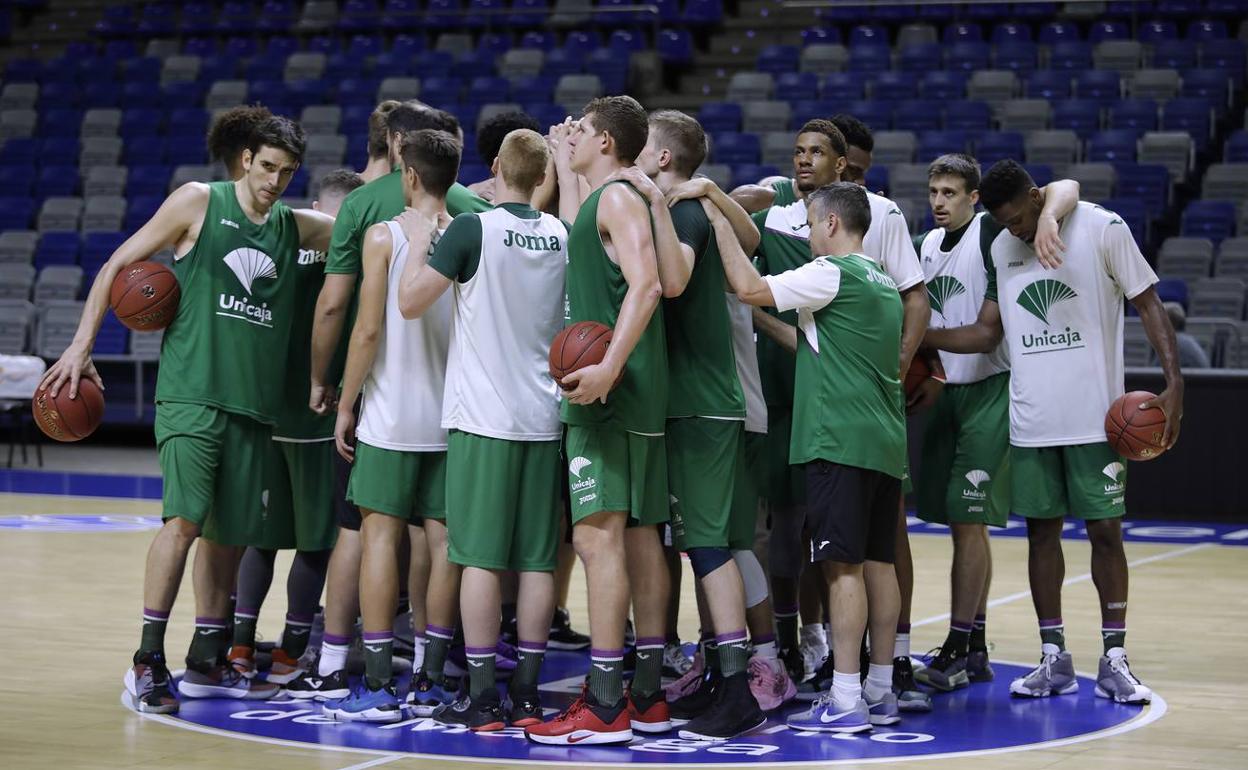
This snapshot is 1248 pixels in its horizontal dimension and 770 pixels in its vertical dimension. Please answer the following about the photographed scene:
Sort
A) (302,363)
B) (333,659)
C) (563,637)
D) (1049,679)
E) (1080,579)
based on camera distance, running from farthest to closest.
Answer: (1080,579) → (563,637) → (302,363) → (1049,679) → (333,659)

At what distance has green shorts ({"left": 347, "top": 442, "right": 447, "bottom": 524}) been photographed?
5.43 m

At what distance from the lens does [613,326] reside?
5.13 meters

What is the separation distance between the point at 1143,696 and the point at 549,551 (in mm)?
2189

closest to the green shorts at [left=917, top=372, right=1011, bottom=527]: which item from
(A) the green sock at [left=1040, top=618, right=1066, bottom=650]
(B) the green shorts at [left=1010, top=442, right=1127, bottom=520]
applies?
(B) the green shorts at [left=1010, top=442, right=1127, bottom=520]

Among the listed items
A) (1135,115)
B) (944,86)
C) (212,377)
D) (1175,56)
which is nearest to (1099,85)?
(1135,115)

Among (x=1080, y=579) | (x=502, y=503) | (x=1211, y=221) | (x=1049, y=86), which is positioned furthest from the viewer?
(x=1049, y=86)

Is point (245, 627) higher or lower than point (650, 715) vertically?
higher

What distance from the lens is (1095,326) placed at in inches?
236

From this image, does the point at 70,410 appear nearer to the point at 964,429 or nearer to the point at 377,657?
the point at 377,657

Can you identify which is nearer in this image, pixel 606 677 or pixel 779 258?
pixel 606 677

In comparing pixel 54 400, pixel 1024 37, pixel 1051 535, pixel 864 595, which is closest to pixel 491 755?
pixel 864 595

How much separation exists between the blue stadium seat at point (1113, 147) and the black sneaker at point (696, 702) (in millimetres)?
10873

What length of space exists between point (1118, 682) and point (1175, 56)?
12.4m

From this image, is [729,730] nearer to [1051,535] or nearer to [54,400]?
[1051,535]
